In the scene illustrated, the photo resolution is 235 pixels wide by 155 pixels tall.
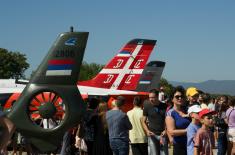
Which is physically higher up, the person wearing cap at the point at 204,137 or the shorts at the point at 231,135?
the person wearing cap at the point at 204,137

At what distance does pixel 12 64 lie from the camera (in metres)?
67.9

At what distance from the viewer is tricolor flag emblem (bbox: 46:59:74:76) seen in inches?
376

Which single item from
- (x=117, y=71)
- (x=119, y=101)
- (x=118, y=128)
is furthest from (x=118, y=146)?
(x=117, y=71)

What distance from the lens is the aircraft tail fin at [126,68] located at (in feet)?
74.0

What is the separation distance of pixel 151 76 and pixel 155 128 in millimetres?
16270

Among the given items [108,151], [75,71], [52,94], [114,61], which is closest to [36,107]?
[52,94]

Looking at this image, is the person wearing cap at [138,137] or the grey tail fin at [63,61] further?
the person wearing cap at [138,137]

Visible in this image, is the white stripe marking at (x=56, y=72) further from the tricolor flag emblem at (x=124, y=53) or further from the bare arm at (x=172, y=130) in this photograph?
the tricolor flag emblem at (x=124, y=53)

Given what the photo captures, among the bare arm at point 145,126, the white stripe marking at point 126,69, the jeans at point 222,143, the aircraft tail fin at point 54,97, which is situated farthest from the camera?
the white stripe marking at point 126,69

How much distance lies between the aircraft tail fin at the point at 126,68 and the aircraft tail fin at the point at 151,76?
167 centimetres

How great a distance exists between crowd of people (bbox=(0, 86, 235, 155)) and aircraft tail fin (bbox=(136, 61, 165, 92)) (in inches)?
541

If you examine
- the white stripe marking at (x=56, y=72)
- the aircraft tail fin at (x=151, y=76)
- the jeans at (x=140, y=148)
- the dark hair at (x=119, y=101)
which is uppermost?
the aircraft tail fin at (x=151, y=76)

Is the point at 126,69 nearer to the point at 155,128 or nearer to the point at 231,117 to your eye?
the point at 231,117

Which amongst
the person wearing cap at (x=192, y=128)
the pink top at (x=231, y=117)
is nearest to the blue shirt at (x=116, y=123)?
the person wearing cap at (x=192, y=128)
